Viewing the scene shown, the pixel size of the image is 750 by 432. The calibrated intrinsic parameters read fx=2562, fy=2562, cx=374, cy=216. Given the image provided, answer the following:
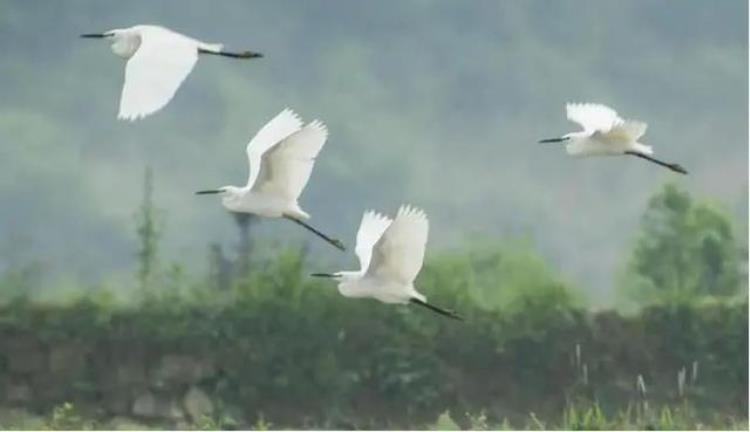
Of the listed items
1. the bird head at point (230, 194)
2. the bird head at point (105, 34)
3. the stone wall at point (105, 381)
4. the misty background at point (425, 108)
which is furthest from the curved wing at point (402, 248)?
the bird head at point (105, 34)

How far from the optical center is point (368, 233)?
7.71 metres

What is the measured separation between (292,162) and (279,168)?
0.04 meters

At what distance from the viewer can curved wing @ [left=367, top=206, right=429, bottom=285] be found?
707cm

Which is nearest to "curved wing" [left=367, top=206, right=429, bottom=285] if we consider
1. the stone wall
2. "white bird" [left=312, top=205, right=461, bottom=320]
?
"white bird" [left=312, top=205, right=461, bottom=320]

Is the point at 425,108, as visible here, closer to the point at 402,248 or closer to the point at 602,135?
the point at 602,135

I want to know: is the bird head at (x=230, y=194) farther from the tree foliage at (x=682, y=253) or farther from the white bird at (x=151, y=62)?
the tree foliage at (x=682, y=253)

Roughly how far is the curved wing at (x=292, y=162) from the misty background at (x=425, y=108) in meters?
0.52

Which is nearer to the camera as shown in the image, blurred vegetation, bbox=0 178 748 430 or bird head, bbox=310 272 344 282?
bird head, bbox=310 272 344 282

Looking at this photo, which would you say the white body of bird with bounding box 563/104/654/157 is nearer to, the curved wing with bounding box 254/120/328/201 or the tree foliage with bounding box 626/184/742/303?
the tree foliage with bounding box 626/184/742/303

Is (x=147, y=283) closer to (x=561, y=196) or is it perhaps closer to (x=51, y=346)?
(x=51, y=346)

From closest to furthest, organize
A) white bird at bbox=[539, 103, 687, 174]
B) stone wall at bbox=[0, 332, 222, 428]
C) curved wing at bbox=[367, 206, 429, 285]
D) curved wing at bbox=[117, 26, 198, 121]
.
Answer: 1. curved wing at bbox=[117, 26, 198, 121]
2. curved wing at bbox=[367, 206, 429, 285]
3. white bird at bbox=[539, 103, 687, 174]
4. stone wall at bbox=[0, 332, 222, 428]

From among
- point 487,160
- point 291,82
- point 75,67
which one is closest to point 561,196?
point 487,160

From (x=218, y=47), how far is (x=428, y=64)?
0.72m

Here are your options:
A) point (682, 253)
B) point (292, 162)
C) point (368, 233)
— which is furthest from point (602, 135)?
point (292, 162)
